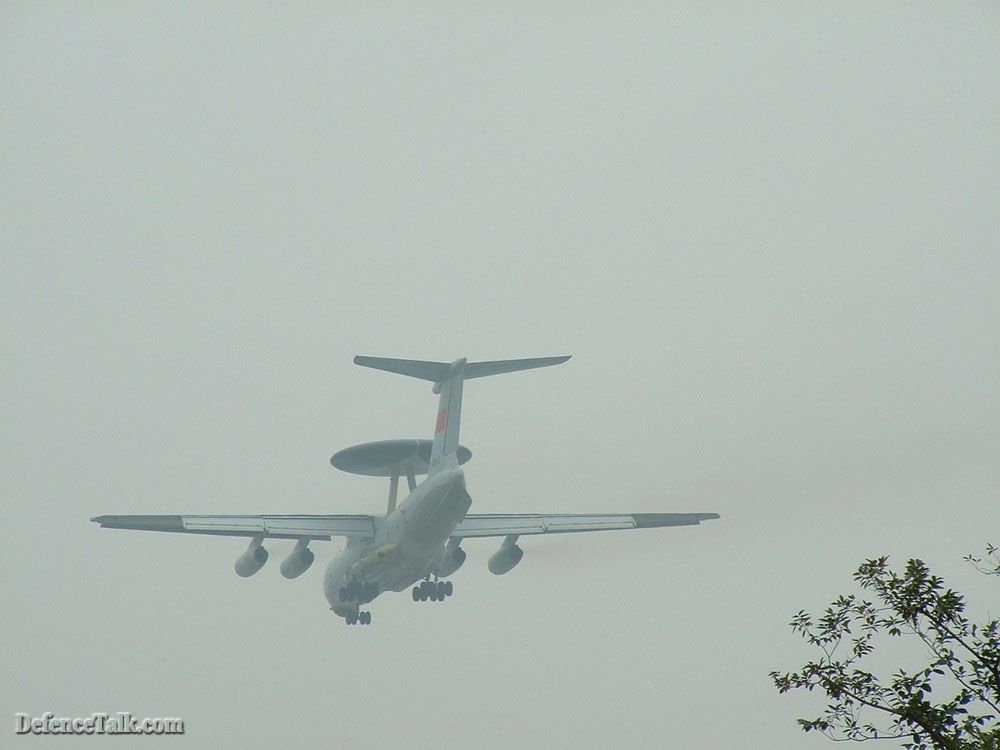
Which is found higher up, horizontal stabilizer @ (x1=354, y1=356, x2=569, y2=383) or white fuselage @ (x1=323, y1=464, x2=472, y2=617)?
horizontal stabilizer @ (x1=354, y1=356, x2=569, y2=383)

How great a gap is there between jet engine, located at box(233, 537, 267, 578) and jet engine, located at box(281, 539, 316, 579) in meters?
1.60

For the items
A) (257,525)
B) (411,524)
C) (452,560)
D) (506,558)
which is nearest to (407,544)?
(411,524)

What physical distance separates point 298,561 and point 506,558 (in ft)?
23.9

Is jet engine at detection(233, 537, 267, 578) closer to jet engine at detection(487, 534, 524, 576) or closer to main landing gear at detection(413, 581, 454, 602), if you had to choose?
main landing gear at detection(413, 581, 454, 602)

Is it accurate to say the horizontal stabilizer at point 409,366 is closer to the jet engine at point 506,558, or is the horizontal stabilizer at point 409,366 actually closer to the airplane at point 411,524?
the airplane at point 411,524

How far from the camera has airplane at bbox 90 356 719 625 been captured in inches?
1598

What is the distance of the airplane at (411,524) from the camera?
4059 cm

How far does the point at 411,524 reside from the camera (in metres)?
40.8

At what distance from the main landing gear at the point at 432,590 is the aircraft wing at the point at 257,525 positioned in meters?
3.15

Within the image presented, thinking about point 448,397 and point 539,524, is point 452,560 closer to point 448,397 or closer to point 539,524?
point 539,524

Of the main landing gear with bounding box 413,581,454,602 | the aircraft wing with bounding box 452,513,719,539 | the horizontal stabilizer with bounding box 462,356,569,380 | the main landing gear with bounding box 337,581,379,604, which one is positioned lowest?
the main landing gear with bounding box 337,581,379,604

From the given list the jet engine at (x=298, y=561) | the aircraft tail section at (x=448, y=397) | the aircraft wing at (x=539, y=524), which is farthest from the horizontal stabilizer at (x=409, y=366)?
the jet engine at (x=298, y=561)

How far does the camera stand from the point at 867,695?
49.0 ft

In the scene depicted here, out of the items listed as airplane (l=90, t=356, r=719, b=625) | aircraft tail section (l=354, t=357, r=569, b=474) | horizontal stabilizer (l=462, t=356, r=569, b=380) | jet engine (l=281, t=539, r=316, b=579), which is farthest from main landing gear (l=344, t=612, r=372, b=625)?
horizontal stabilizer (l=462, t=356, r=569, b=380)
